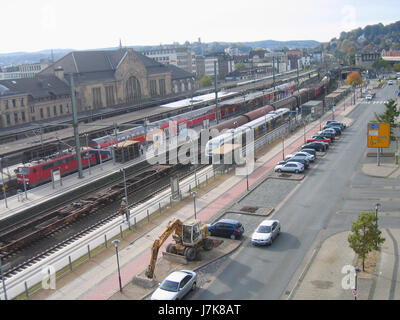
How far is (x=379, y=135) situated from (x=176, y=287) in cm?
2805

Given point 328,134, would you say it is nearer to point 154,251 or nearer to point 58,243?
point 58,243

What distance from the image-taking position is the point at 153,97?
92.3m

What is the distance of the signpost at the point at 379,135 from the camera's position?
3809cm

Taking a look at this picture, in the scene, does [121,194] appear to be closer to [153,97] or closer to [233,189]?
[233,189]

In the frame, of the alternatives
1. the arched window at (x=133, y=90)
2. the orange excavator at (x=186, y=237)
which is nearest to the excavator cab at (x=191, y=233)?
the orange excavator at (x=186, y=237)

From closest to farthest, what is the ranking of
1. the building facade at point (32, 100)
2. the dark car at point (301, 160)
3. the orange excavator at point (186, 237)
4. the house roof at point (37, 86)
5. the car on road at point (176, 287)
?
the car on road at point (176, 287) → the orange excavator at point (186, 237) → the dark car at point (301, 160) → the building facade at point (32, 100) → the house roof at point (37, 86)

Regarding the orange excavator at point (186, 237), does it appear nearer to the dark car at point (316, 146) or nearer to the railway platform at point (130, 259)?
the railway platform at point (130, 259)

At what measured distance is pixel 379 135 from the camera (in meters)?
38.4

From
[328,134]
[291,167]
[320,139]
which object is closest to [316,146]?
[320,139]

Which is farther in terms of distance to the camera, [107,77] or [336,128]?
[107,77]

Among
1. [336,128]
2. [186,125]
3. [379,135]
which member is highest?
[379,135]

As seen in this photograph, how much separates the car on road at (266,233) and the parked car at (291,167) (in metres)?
13.4

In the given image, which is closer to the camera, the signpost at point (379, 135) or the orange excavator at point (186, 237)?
the orange excavator at point (186, 237)
